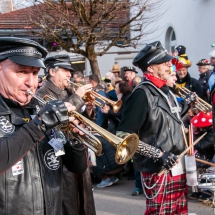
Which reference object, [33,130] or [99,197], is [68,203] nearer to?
[33,130]

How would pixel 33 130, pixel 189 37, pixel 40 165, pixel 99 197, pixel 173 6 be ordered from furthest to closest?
pixel 173 6 < pixel 189 37 < pixel 99 197 < pixel 40 165 < pixel 33 130

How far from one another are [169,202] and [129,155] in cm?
112

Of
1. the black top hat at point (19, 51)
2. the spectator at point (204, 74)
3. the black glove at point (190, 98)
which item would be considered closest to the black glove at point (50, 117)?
the black top hat at point (19, 51)

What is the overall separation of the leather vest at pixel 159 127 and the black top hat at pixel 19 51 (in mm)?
1627

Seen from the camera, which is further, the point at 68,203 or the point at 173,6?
the point at 173,6

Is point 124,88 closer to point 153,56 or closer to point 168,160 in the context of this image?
point 153,56

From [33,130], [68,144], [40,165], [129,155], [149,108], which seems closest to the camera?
[33,130]

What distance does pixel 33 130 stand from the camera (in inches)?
72.8

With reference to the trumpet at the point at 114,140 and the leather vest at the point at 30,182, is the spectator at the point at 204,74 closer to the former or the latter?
the trumpet at the point at 114,140

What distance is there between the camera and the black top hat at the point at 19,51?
6.64ft

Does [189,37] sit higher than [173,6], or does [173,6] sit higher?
[173,6]

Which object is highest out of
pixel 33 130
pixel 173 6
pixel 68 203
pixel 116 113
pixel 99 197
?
pixel 173 6

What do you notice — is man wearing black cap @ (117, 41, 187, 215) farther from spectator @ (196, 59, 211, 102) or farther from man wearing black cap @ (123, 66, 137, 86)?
man wearing black cap @ (123, 66, 137, 86)

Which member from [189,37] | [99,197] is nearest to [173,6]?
[189,37]
